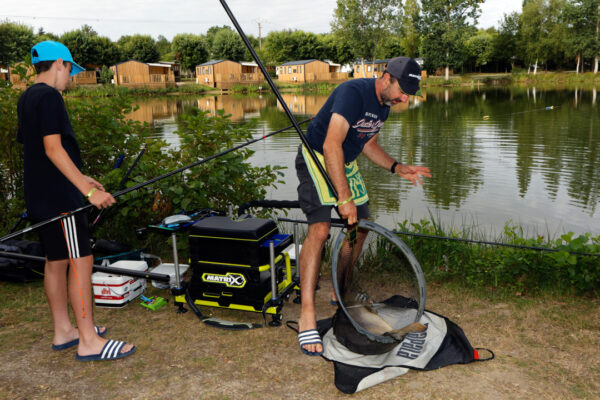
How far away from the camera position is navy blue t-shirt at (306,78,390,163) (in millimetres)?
3255

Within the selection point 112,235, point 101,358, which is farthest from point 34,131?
point 112,235

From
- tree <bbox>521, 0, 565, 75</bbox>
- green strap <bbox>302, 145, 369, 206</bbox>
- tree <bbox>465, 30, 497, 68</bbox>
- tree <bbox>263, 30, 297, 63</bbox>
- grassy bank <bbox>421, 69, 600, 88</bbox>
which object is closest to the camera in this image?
green strap <bbox>302, 145, 369, 206</bbox>

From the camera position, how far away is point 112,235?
5.69 m

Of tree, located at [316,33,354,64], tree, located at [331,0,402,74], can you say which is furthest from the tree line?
tree, located at [316,33,354,64]

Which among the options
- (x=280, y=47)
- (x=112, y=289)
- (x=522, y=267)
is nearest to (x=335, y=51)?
(x=280, y=47)

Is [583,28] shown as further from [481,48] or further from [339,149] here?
[339,149]

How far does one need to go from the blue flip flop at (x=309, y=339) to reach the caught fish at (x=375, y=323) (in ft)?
1.14

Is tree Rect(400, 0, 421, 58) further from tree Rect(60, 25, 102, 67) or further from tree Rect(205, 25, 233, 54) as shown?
tree Rect(60, 25, 102, 67)

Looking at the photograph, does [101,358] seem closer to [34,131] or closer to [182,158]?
[34,131]

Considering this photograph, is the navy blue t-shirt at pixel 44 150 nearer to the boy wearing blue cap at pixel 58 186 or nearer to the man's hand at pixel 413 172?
the boy wearing blue cap at pixel 58 186

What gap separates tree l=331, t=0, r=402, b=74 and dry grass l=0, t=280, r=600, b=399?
68646 millimetres

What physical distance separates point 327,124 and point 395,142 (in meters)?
13.2

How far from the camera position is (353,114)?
10.7ft

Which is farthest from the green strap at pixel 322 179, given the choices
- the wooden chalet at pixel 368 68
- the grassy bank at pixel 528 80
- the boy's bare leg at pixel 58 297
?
the wooden chalet at pixel 368 68
